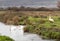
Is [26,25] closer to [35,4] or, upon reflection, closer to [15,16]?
[15,16]

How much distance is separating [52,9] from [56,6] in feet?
0.68

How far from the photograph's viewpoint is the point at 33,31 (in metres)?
7.20

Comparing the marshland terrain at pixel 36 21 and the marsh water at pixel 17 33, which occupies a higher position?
the marshland terrain at pixel 36 21

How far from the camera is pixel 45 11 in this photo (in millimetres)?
8883

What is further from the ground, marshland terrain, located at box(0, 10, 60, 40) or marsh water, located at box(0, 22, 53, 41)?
marshland terrain, located at box(0, 10, 60, 40)

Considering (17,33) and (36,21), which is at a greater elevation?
(36,21)

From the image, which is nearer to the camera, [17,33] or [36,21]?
[17,33]

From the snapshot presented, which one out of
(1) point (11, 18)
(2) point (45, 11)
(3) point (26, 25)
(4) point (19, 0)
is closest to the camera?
(3) point (26, 25)

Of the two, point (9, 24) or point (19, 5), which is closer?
point (9, 24)

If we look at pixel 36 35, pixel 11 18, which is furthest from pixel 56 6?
pixel 36 35

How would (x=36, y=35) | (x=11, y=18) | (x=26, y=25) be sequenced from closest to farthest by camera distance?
(x=36, y=35)
(x=26, y=25)
(x=11, y=18)

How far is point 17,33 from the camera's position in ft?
23.7

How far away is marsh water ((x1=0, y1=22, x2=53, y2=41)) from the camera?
22.5ft

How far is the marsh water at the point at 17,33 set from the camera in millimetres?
6863
